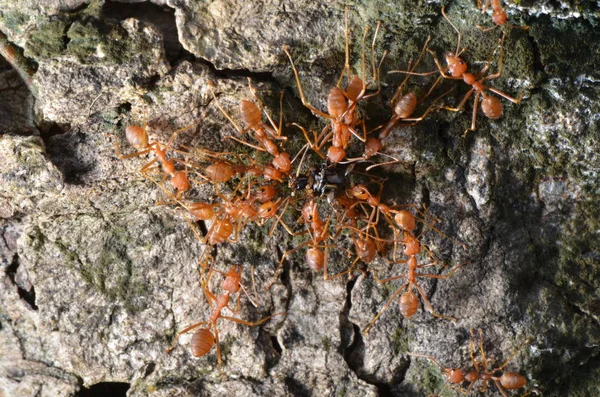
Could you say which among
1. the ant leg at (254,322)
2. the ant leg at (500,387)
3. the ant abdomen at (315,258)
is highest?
the ant abdomen at (315,258)

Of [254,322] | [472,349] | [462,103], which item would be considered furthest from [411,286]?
[462,103]

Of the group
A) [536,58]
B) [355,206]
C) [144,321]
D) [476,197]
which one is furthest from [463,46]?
[144,321]

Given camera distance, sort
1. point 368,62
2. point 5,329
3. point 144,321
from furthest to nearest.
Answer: point 5,329 < point 144,321 < point 368,62

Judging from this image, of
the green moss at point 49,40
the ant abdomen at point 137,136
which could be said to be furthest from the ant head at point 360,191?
the green moss at point 49,40

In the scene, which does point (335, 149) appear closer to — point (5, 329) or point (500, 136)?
point (500, 136)

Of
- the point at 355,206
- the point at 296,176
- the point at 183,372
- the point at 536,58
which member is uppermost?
the point at 536,58

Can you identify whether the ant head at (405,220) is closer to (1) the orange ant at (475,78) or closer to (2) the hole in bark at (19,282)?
(1) the orange ant at (475,78)

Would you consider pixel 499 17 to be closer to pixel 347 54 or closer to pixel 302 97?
pixel 347 54

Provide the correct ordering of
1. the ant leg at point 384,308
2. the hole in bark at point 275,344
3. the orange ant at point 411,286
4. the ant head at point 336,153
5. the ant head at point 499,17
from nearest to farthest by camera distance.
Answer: the ant head at point 499,17 < the ant head at point 336,153 < the orange ant at point 411,286 < the ant leg at point 384,308 < the hole in bark at point 275,344
